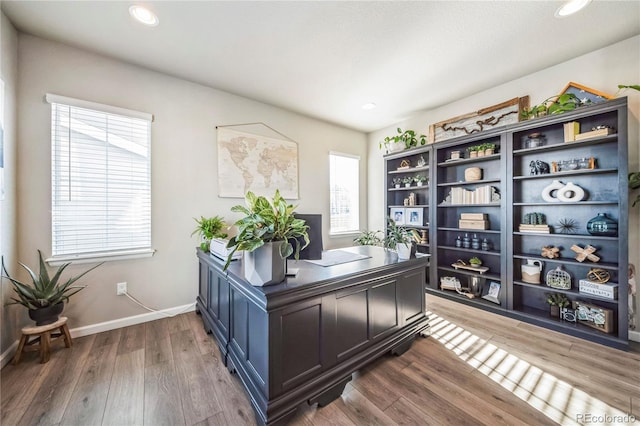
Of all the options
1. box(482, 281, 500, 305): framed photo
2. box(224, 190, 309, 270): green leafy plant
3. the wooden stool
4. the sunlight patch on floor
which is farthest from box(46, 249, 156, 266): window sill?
box(482, 281, 500, 305): framed photo

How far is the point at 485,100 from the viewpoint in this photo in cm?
304

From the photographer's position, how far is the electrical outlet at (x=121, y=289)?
2332 millimetres

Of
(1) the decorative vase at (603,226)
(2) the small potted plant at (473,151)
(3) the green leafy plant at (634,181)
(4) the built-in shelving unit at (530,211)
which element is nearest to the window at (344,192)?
(4) the built-in shelving unit at (530,211)

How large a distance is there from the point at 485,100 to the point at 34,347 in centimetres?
525

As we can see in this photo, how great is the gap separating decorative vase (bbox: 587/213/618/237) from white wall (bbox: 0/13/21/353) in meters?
4.84

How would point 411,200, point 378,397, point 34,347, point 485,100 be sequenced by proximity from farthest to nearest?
point 411,200, point 485,100, point 34,347, point 378,397

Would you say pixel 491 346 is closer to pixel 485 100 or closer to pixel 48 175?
pixel 485 100

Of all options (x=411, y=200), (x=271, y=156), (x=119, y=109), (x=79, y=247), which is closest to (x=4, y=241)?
(x=79, y=247)

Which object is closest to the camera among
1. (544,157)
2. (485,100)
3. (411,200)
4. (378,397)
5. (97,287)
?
(378,397)

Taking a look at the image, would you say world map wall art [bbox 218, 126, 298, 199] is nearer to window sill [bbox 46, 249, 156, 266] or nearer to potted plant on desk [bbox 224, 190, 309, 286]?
window sill [bbox 46, 249, 156, 266]

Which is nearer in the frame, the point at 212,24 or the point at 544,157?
the point at 212,24

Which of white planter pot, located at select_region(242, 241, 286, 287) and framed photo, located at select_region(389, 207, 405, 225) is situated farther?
framed photo, located at select_region(389, 207, 405, 225)

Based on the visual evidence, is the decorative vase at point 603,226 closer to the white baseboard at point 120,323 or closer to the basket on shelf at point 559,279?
the basket on shelf at point 559,279

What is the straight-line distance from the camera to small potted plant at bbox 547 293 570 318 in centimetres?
237
